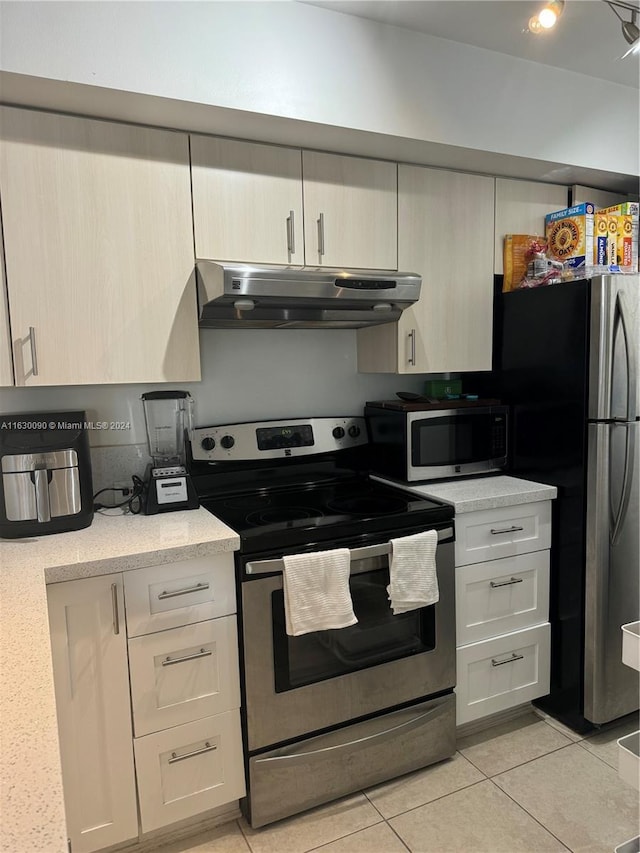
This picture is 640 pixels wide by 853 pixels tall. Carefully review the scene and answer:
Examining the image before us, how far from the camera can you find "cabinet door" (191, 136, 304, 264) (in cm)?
187

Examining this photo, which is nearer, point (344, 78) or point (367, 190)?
point (344, 78)

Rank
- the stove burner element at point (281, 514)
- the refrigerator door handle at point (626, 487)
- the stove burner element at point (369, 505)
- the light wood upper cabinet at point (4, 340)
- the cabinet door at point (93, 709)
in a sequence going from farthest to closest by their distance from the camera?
the refrigerator door handle at point (626, 487)
the stove burner element at point (369, 505)
the stove burner element at point (281, 514)
the light wood upper cabinet at point (4, 340)
the cabinet door at point (93, 709)

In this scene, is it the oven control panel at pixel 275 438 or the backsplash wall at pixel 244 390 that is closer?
the backsplash wall at pixel 244 390

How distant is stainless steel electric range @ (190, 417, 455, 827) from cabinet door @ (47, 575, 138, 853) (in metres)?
0.35

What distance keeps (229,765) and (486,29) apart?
8.24 feet

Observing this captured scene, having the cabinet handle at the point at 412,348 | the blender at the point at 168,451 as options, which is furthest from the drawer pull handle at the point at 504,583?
the blender at the point at 168,451

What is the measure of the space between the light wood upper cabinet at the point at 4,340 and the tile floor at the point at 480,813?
1.49 m

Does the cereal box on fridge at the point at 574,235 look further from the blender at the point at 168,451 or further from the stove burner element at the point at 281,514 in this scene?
the blender at the point at 168,451

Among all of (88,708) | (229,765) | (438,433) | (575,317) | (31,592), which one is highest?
(575,317)

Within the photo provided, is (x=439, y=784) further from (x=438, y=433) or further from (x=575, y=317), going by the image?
(x=575, y=317)

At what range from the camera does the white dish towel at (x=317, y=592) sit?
169 centimetres

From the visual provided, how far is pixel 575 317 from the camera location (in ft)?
6.83

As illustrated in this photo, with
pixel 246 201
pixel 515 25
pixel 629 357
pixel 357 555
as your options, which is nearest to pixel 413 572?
pixel 357 555

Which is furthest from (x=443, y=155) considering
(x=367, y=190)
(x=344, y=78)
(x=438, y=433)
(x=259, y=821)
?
(x=259, y=821)
